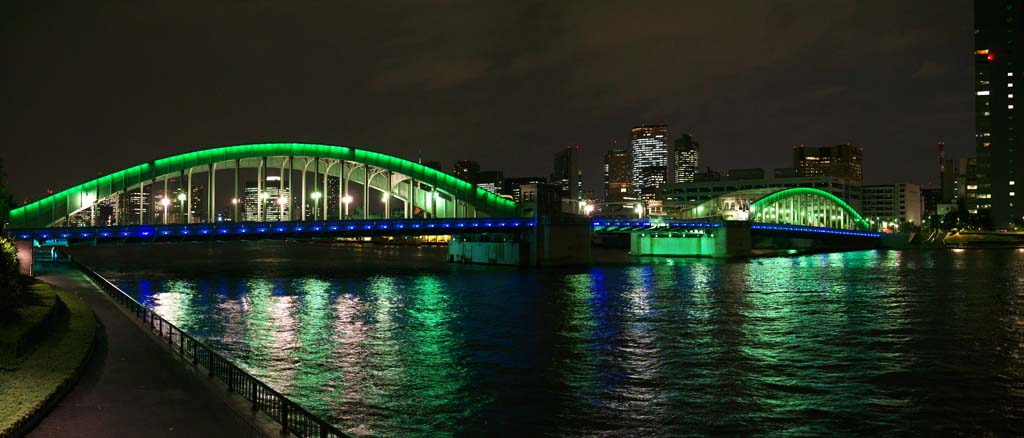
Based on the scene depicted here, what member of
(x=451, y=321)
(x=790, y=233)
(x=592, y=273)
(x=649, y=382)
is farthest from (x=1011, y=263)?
(x=649, y=382)

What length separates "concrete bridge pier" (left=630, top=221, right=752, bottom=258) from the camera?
446 ft

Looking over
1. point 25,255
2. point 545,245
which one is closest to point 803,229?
point 545,245

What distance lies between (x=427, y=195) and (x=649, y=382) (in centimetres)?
9682

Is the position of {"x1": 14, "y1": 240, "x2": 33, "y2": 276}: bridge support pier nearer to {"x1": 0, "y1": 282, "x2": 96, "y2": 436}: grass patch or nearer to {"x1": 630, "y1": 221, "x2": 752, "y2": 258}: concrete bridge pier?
{"x1": 0, "y1": 282, "x2": 96, "y2": 436}: grass patch

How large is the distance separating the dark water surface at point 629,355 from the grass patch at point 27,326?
647 centimetres

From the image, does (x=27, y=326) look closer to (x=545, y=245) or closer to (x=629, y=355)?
(x=629, y=355)

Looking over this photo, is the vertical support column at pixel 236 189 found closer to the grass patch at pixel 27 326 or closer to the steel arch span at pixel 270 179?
the steel arch span at pixel 270 179

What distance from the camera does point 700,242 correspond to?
5566 inches

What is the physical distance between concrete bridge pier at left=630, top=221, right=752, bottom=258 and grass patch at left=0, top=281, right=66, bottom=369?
116 m

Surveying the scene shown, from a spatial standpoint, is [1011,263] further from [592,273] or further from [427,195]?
[427,195]

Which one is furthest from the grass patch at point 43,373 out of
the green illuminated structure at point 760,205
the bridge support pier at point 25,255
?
the green illuminated structure at point 760,205

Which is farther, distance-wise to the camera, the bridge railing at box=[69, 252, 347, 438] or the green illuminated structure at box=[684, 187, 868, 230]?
the green illuminated structure at box=[684, 187, 868, 230]

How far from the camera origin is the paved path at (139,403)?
15.5 metres

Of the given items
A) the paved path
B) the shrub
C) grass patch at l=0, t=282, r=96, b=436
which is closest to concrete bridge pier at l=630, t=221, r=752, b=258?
the shrub
